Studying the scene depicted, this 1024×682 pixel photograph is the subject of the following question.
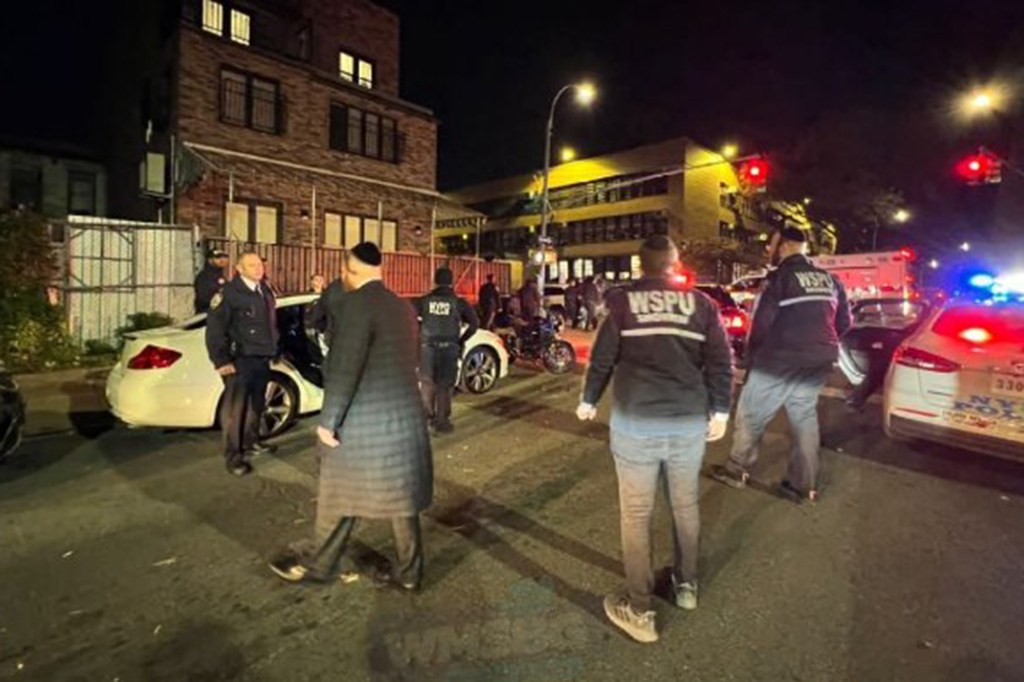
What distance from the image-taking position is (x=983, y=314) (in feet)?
18.5

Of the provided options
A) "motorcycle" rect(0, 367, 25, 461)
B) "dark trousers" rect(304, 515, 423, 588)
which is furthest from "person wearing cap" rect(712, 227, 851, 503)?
"motorcycle" rect(0, 367, 25, 461)

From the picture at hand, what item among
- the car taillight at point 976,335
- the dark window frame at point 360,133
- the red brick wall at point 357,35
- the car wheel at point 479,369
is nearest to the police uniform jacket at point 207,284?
the car wheel at point 479,369

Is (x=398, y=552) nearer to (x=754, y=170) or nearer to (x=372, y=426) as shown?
(x=372, y=426)

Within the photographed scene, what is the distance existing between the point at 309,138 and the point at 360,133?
2.08 m

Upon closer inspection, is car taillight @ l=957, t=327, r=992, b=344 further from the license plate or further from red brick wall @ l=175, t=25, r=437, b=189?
red brick wall @ l=175, t=25, r=437, b=189

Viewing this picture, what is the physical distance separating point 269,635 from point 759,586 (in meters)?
2.50

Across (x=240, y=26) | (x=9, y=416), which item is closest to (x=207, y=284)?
(x=9, y=416)

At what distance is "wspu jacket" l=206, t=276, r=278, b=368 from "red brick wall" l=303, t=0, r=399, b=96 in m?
17.6

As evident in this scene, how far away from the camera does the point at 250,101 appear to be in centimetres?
1825

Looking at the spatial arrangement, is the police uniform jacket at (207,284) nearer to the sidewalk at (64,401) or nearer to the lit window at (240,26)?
the sidewalk at (64,401)

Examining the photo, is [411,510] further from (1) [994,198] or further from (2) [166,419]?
(1) [994,198]

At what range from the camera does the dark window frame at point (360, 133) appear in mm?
20328

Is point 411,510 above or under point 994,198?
under

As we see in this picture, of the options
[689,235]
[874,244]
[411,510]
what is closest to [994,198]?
[874,244]
